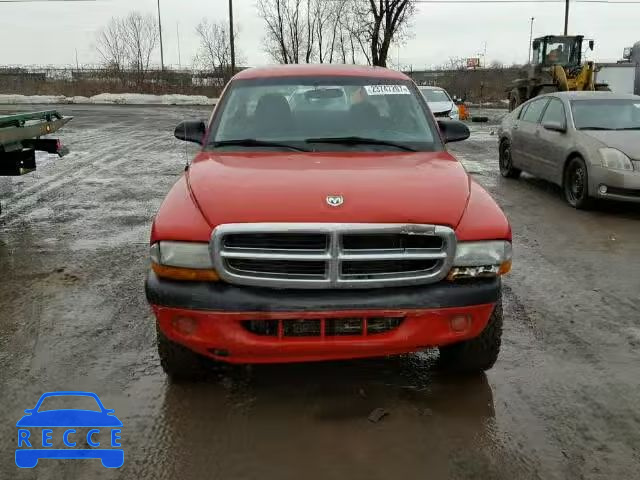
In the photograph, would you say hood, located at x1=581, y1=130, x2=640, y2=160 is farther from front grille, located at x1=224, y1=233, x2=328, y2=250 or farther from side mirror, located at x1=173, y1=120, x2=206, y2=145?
front grille, located at x1=224, y1=233, x2=328, y2=250

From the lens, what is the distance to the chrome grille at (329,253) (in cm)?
294

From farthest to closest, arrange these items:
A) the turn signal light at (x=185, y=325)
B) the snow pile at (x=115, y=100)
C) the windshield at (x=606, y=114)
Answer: the snow pile at (x=115, y=100) < the windshield at (x=606, y=114) < the turn signal light at (x=185, y=325)

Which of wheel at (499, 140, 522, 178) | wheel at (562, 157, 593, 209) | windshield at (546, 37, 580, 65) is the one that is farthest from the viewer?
windshield at (546, 37, 580, 65)

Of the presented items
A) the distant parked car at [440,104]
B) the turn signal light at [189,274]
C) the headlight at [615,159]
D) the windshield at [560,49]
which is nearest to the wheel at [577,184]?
the headlight at [615,159]

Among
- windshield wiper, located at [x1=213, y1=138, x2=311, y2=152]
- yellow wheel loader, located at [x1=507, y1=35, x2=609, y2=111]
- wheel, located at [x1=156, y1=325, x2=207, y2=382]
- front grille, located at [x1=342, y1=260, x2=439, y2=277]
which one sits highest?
yellow wheel loader, located at [x1=507, y1=35, x2=609, y2=111]

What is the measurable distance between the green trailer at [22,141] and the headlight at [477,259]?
5426 millimetres

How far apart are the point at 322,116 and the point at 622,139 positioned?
5371mm

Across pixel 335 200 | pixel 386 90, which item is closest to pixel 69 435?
pixel 335 200

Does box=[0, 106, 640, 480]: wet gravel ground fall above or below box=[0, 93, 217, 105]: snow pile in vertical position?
below

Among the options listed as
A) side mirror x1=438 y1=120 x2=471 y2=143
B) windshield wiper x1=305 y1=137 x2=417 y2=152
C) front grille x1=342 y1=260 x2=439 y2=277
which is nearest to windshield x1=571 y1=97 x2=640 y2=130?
side mirror x1=438 y1=120 x2=471 y2=143

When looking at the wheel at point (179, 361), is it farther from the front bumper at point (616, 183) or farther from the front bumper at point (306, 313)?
the front bumper at point (616, 183)

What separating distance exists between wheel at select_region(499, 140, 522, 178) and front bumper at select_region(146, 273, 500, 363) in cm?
818

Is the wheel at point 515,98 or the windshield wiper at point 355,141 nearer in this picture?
the windshield wiper at point 355,141

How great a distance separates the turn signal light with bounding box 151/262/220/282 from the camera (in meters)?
2.99
